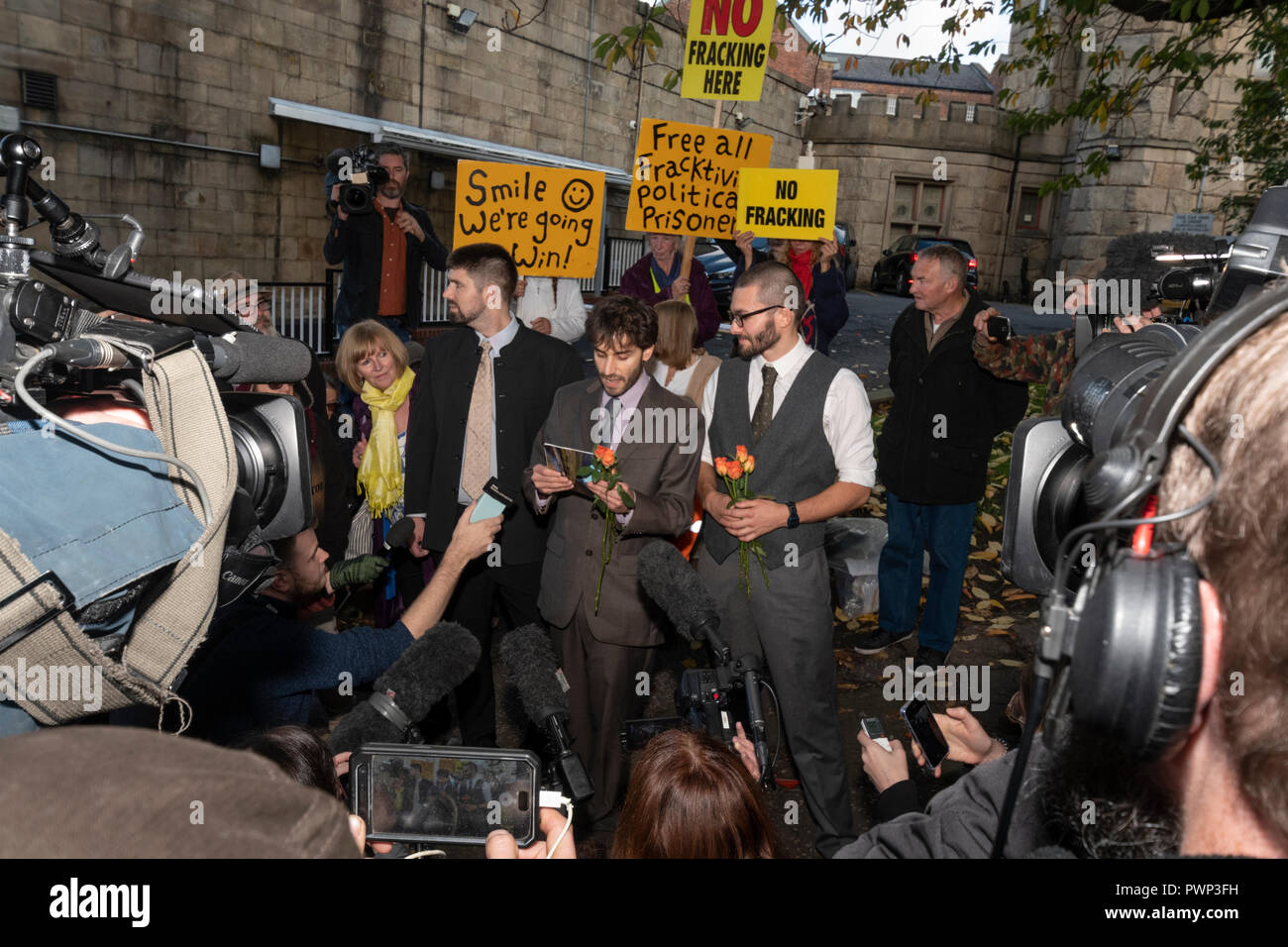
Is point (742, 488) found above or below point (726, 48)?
below

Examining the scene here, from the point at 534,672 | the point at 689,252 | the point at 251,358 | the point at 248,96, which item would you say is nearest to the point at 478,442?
the point at 534,672

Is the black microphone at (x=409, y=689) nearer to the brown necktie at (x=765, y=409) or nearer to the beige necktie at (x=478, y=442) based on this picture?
the brown necktie at (x=765, y=409)

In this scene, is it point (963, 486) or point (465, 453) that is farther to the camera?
point (963, 486)

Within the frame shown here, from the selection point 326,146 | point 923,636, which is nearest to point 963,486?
point 923,636

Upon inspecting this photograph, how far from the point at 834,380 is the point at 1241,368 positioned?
9.57 feet

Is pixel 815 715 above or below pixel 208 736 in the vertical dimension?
below

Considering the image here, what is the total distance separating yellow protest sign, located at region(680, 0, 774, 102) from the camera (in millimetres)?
5945

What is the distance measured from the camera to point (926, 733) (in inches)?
82.0

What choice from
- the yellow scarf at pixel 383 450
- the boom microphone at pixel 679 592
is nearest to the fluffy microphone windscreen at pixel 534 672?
the boom microphone at pixel 679 592

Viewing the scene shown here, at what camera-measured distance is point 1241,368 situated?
2.83 feet

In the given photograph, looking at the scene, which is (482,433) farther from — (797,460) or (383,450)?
(797,460)

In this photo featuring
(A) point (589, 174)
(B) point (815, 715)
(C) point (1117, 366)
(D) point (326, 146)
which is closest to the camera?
(C) point (1117, 366)
